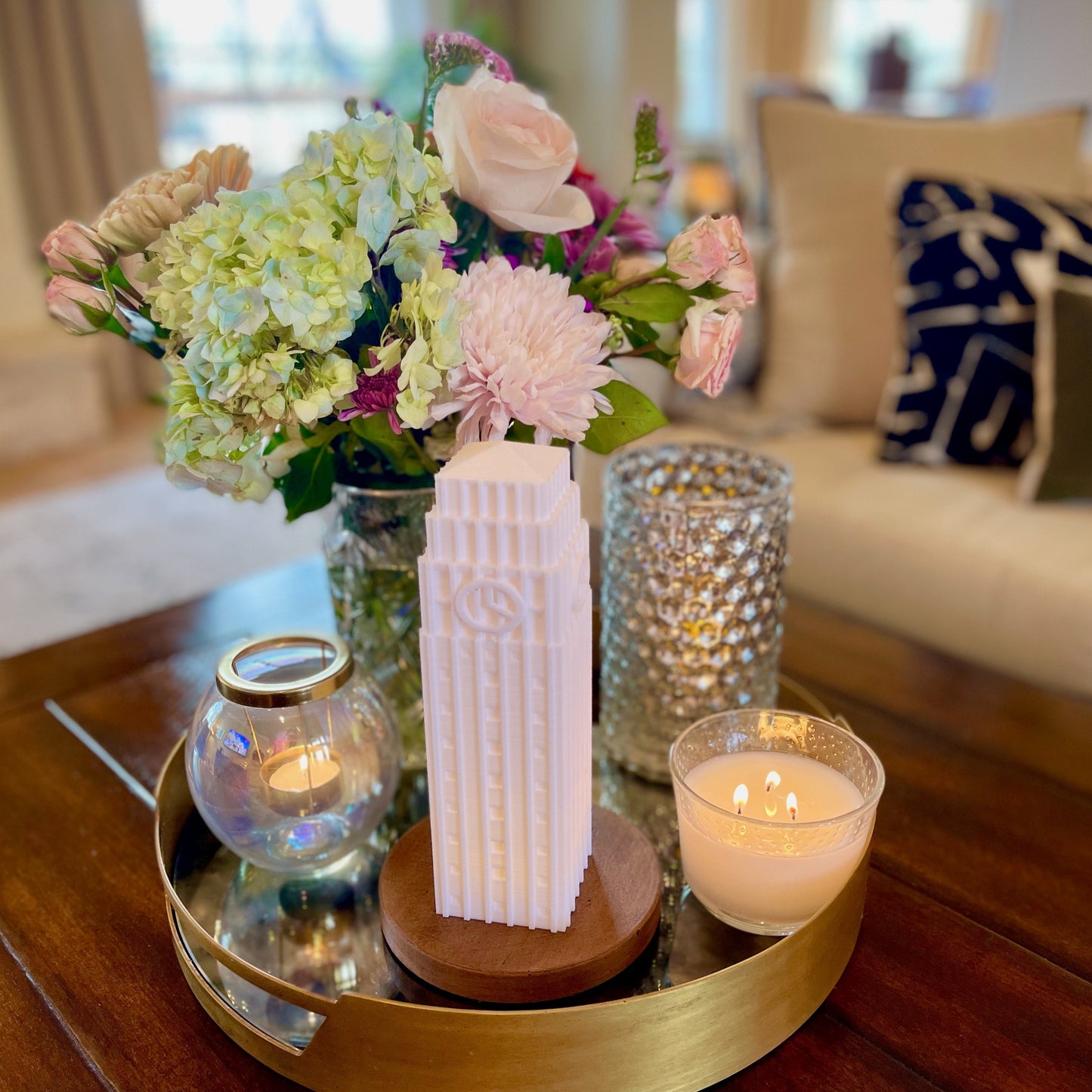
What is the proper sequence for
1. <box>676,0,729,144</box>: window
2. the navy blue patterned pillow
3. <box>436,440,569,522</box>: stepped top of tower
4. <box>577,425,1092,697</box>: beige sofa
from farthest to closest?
<box>676,0,729,144</box>: window → the navy blue patterned pillow → <box>577,425,1092,697</box>: beige sofa → <box>436,440,569,522</box>: stepped top of tower

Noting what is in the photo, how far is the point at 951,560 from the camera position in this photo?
1337 mm

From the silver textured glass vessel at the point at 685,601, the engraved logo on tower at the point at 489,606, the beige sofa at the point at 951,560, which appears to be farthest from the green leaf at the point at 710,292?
the beige sofa at the point at 951,560

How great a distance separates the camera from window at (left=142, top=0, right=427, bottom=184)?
154 inches

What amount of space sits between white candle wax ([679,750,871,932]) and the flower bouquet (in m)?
0.24

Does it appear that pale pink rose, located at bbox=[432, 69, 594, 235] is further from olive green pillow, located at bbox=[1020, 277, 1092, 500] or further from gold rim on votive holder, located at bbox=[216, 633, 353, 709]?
olive green pillow, located at bbox=[1020, 277, 1092, 500]

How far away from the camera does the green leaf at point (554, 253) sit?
68 centimetres

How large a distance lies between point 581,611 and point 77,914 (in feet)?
1.35

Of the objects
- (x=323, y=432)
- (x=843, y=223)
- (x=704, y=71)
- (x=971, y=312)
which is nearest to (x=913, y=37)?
(x=704, y=71)

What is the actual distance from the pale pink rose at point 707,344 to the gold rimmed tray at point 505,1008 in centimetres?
31

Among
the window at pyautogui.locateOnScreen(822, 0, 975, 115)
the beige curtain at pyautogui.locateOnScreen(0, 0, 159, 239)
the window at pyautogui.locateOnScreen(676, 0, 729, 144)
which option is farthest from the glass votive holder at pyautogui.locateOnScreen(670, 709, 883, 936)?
the window at pyautogui.locateOnScreen(822, 0, 975, 115)

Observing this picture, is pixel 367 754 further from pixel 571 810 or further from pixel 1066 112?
pixel 1066 112

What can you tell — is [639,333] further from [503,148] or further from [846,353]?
[846,353]

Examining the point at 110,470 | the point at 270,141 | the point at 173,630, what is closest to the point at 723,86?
the point at 270,141

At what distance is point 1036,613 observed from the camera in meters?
1.27
